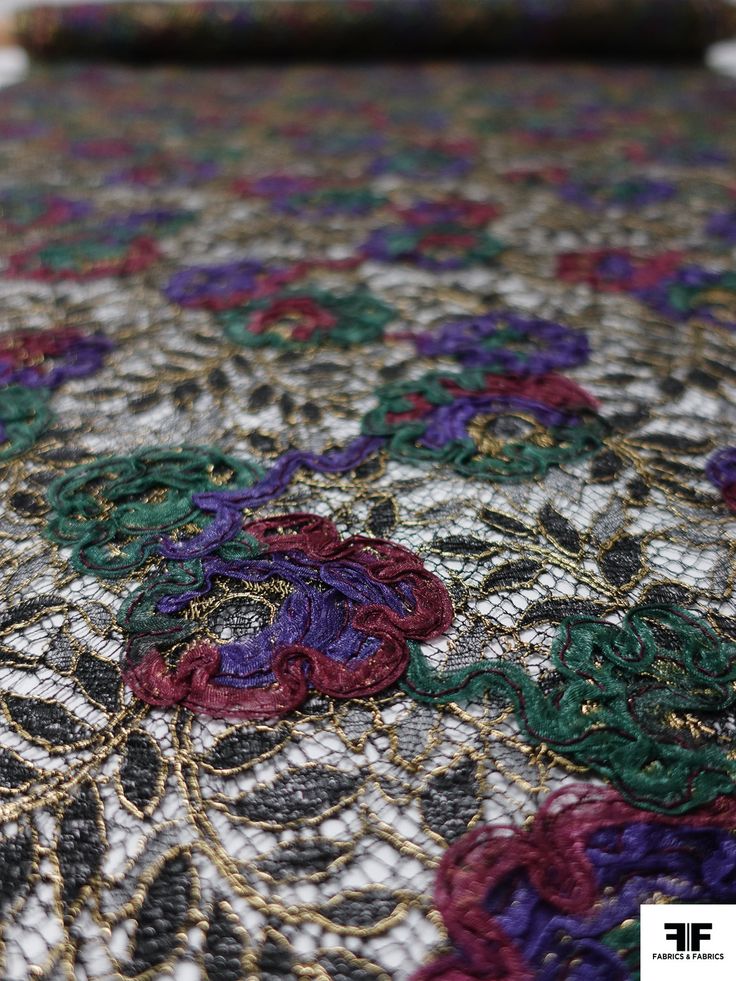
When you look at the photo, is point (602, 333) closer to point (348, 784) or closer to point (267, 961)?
point (348, 784)

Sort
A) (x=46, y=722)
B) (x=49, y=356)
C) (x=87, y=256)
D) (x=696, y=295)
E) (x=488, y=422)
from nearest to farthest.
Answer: (x=46, y=722)
(x=488, y=422)
(x=49, y=356)
(x=696, y=295)
(x=87, y=256)

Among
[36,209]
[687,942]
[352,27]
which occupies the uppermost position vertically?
[352,27]

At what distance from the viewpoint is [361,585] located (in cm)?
63

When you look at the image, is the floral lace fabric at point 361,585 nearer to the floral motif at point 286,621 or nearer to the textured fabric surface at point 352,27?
the floral motif at point 286,621

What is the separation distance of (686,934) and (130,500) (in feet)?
1.69

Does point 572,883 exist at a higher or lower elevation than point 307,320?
lower

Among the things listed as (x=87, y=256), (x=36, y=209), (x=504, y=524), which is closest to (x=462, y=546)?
(x=504, y=524)

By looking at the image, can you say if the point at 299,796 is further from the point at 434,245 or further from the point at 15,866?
the point at 434,245

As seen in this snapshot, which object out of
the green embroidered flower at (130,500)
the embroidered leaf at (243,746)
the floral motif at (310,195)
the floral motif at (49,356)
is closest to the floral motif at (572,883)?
the embroidered leaf at (243,746)

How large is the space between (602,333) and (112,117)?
1.24 meters

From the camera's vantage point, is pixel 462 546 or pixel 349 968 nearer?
pixel 349 968

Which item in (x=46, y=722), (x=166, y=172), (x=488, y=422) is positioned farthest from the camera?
(x=166, y=172)

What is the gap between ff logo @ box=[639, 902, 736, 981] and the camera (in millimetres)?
447

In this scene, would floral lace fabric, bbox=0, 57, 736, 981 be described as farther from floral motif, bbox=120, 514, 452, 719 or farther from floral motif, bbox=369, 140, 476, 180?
floral motif, bbox=369, 140, 476, 180
